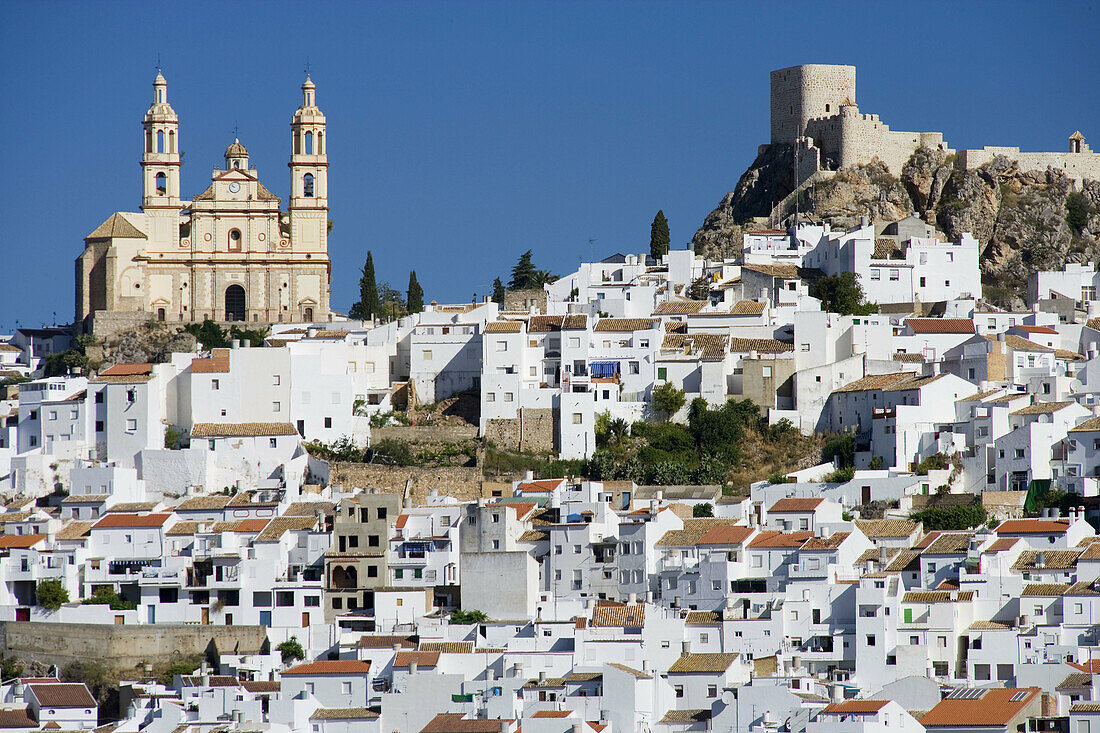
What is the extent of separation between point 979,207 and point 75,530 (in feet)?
131

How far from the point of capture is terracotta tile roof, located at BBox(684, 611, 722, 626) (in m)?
51.5

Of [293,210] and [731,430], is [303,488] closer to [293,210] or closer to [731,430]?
[731,430]

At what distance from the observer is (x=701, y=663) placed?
49438mm

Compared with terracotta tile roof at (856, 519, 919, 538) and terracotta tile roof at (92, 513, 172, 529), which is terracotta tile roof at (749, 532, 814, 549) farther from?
terracotta tile roof at (92, 513, 172, 529)

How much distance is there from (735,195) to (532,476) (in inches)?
1177

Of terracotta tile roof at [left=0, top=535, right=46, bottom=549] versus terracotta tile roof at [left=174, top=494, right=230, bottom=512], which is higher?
terracotta tile roof at [left=174, top=494, right=230, bottom=512]

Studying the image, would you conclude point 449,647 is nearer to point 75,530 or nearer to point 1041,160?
point 75,530

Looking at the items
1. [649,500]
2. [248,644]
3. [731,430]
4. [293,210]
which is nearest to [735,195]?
[293,210]

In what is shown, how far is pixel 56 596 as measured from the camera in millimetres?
54969

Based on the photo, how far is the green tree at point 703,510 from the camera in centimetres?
5866

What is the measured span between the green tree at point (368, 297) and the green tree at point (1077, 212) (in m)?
27.1

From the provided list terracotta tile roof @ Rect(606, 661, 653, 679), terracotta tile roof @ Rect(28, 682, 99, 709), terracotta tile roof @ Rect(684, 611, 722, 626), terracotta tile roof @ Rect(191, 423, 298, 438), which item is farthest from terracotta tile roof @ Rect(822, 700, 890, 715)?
terracotta tile roof @ Rect(191, 423, 298, 438)

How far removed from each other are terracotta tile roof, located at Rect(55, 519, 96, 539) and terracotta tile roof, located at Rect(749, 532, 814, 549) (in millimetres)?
17882

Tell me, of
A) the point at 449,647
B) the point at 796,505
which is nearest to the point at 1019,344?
the point at 796,505
